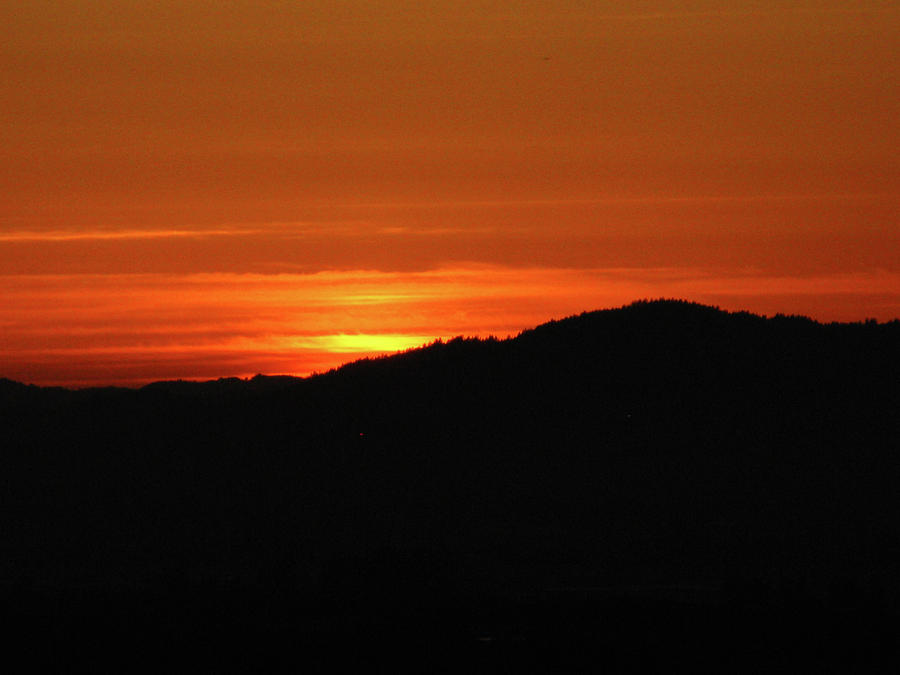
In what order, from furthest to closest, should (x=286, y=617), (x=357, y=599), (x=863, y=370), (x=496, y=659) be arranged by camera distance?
(x=863, y=370) → (x=357, y=599) → (x=286, y=617) → (x=496, y=659)

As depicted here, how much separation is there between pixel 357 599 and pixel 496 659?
1243cm

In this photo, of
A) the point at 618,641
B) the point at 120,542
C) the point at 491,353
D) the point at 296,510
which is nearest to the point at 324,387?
the point at 491,353

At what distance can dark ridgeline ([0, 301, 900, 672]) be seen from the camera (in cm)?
3953

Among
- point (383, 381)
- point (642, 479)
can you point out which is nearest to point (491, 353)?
point (383, 381)

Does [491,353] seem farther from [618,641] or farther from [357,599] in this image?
[618,641]

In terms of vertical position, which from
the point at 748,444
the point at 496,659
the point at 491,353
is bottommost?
the point at 496,659

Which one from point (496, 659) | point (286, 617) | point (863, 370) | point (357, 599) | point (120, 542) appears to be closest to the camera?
Result: point (496, 659)

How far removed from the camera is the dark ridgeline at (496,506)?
130ft

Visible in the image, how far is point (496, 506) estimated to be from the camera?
84188 millimetres

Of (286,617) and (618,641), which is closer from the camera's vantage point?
(618,641)

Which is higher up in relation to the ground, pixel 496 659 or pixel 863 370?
pixel 863 370

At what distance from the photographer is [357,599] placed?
46969mm

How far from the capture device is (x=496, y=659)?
35.2 meters

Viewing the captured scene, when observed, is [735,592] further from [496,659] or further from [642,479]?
[642,479]
